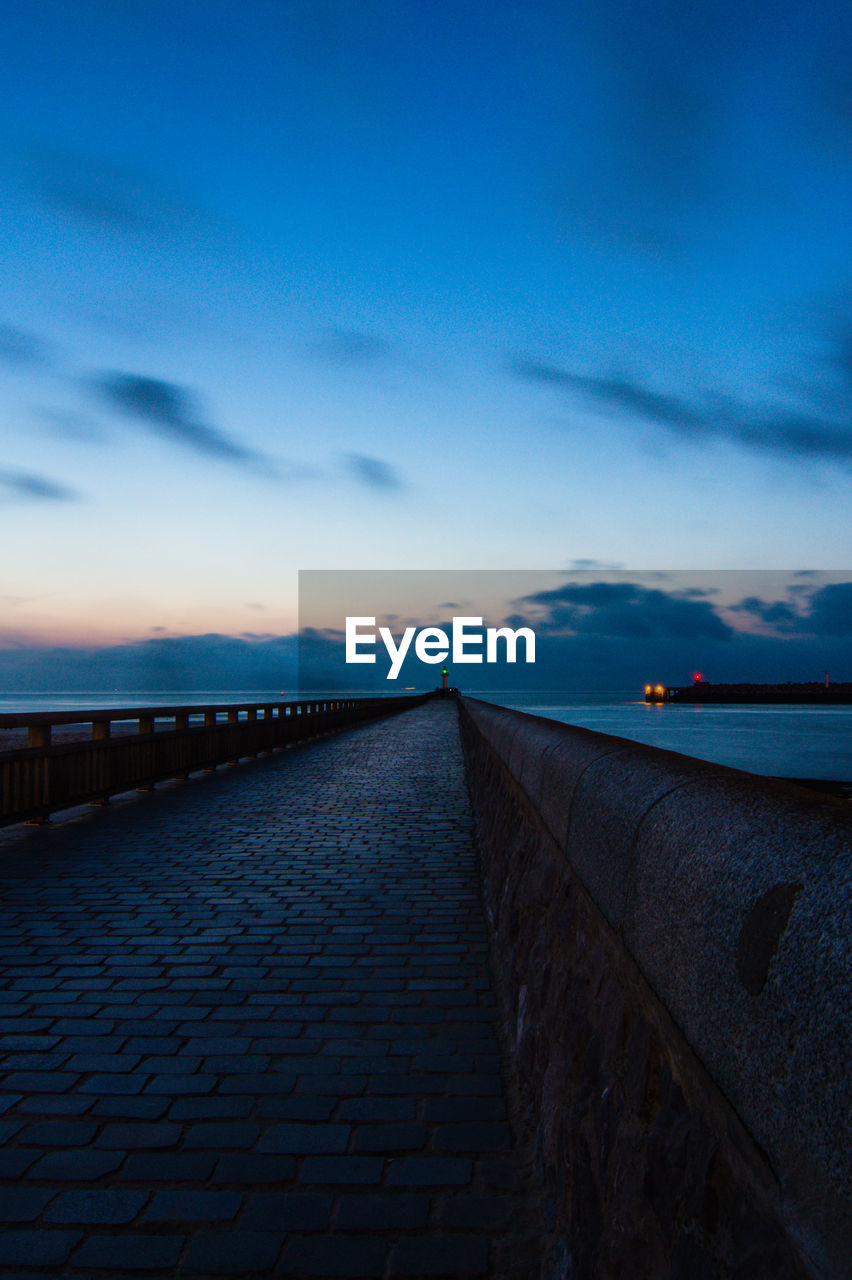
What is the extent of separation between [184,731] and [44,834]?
544 cm

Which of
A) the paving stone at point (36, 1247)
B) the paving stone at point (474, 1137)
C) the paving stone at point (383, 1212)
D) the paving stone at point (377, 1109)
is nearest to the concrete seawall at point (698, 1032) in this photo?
the paving stone at point (474, 1137)

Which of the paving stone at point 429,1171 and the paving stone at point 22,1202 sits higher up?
the paving stone at point 22,1202

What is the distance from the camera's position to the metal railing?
9414 mm

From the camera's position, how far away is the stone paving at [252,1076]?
268 cm

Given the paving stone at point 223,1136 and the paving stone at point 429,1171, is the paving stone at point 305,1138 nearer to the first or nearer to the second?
the paving stone at point 223,1136

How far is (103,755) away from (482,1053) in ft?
29.5

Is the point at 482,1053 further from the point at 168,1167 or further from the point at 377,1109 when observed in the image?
the point at 168,1167

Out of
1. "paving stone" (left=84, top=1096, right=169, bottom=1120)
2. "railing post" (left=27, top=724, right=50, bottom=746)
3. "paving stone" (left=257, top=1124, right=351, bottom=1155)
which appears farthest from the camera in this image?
"railing post" (left=27, top=724, right=50, bottom=746)

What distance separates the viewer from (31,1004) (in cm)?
458

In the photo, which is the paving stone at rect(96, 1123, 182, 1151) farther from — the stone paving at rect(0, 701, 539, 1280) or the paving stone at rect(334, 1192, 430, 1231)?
the paving stone at rect(334, 1192, 430, 1231)

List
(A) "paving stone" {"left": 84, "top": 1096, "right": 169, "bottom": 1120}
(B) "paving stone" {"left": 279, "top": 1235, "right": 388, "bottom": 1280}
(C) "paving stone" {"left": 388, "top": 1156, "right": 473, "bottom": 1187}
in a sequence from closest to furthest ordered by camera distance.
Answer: (B) "paving stone" {"left": 279, "top": 1235, "right": 388, "bottom": 1280} < (C) "paving stone" {"left": 388, "top": 1156, "right": 473, "bottom": 1187} < (A) "paving stone" {"left": 84, "top": 1096, "right": 169, "bottom": 1120}

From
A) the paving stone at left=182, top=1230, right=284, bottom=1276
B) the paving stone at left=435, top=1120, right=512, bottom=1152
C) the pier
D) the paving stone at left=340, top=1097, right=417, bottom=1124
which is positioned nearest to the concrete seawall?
the pier

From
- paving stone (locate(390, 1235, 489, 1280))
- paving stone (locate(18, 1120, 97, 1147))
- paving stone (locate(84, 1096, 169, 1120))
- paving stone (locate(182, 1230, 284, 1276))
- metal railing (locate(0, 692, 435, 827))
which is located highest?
metal railing (locate(0, 692, 435, 827))

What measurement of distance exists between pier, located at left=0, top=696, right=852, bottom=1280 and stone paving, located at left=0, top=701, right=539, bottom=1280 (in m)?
0.02
